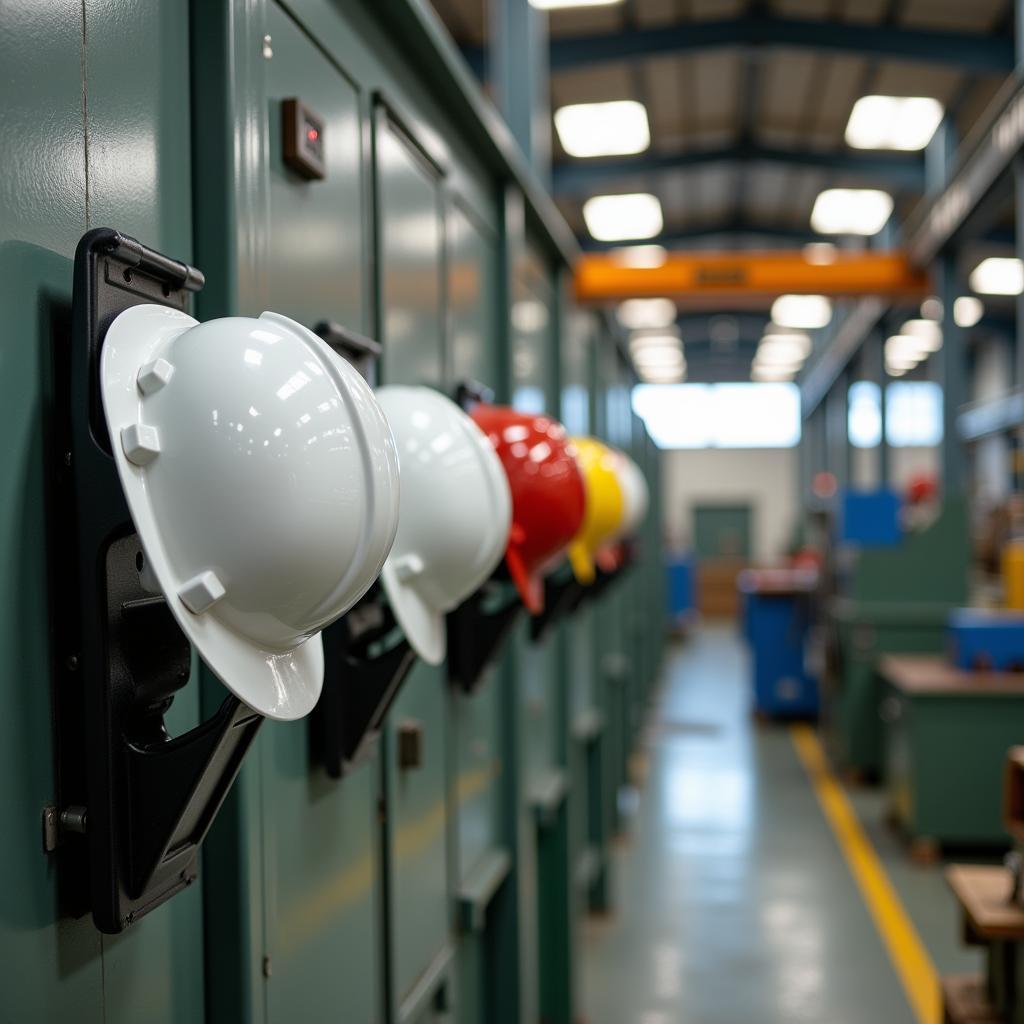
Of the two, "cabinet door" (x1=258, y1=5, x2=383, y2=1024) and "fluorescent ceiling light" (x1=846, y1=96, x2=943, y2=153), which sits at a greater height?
"fluorescent ceiling light" (x1=846, y1=96, x2=943, y2=153)

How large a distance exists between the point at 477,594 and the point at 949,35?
8.15 meters

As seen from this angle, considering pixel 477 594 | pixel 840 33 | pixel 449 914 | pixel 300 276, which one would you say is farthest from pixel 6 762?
pixel 840 33

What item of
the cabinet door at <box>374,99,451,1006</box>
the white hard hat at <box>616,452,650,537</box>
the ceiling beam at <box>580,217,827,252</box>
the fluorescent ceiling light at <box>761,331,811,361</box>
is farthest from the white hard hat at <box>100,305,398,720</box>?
the fluorescent ceiling light at <box>761,331,811,361</box>

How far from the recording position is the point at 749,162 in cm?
1252

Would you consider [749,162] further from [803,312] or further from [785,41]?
[803,312]

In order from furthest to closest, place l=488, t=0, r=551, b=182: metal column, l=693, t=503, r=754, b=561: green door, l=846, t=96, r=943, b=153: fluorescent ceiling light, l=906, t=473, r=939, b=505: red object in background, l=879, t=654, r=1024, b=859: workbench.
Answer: l=693, t=503, r=754, b=561: green door → l=906, t=473, r=939, b=505: red object in background → l=846, t=96, r=943, b=153: fluorescent ceiling light → l=879, t=654, r=1024, b=859: workbench → l=488, t=0, r=551, b=182: metal column

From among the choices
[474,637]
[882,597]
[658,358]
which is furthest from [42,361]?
[658,358]

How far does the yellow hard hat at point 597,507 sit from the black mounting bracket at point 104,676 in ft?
6.37

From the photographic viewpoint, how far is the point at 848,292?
29.6ft

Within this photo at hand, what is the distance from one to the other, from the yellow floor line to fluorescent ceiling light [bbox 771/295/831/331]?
8.89 m

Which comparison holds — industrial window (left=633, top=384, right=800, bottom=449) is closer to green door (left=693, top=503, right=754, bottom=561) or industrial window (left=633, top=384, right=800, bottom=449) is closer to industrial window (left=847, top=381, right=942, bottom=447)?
green door (left=693, top=503, right=754, bottom=561)

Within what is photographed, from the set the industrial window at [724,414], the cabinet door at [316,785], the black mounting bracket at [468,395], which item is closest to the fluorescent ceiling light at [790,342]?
the industrial window at [724,414]

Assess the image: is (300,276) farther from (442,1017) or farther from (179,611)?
(442,1017)

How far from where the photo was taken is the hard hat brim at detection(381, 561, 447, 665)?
1794 mm
